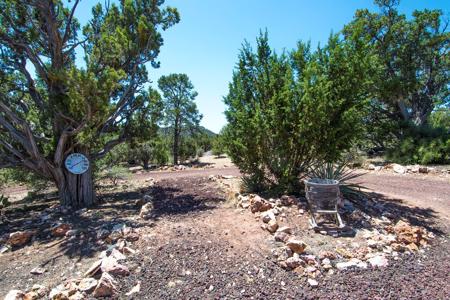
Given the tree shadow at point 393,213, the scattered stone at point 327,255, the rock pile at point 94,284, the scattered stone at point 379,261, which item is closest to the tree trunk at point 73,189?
the rock pile at point 94,284

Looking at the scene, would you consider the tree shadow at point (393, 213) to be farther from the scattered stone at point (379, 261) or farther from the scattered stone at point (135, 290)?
the scattered stone at point (135, 290)

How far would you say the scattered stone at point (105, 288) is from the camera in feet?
8.14

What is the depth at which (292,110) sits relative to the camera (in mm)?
5211

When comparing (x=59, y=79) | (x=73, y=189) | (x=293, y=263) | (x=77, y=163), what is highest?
(x=59, y=79)

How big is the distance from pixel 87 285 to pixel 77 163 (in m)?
4.36

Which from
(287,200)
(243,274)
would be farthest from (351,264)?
(287,200)

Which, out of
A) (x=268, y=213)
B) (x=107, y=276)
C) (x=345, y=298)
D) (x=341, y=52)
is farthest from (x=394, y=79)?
(x=107, y=276)

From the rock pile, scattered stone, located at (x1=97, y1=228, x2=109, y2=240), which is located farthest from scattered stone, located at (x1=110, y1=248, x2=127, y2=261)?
scattered stone, located at (x1=97, y1=228, x2=109, y2=240)

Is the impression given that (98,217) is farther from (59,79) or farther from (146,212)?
(59,79)

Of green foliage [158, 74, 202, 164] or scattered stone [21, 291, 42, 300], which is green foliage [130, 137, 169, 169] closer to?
green foliage [158, 74, 202, 164]

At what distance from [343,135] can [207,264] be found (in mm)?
3706

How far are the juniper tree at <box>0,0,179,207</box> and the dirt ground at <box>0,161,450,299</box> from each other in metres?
1.51

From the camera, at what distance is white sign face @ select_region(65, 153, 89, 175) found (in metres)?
6.11

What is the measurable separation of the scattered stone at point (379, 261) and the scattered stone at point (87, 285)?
312 centimetres
